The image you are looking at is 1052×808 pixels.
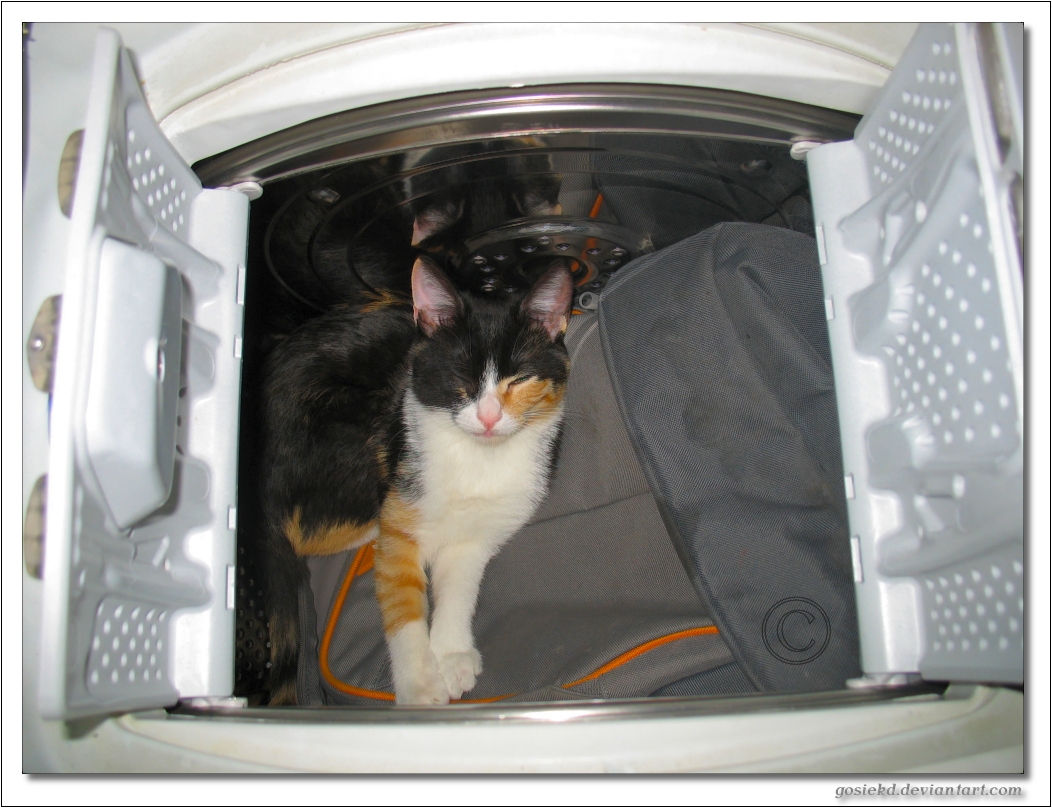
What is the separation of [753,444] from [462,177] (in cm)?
72

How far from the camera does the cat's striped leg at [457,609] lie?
1266 millimetres

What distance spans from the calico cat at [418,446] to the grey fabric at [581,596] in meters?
0.09

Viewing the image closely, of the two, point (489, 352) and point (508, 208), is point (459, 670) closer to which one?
point (489, 352)

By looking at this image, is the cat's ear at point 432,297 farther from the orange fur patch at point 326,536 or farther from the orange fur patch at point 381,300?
the orange fur patch at point 326,536

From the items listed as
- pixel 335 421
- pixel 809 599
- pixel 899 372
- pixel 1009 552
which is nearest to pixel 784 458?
pixel 809 599

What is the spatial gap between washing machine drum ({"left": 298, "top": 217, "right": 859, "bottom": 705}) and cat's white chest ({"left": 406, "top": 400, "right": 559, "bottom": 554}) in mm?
202

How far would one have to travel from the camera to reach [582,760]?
26.0 inches

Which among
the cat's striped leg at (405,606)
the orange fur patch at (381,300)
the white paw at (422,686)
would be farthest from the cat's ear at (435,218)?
the white paw at (422,686)

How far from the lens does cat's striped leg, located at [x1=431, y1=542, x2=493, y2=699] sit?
127cm

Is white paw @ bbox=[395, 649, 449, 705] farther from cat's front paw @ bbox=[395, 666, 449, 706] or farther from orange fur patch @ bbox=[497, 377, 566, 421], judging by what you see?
orange fur patch @ bbox=[497, 377, 566, 421]

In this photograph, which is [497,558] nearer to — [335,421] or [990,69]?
[335,421]

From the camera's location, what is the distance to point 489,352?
1271 millimetres

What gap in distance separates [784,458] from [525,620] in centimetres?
67

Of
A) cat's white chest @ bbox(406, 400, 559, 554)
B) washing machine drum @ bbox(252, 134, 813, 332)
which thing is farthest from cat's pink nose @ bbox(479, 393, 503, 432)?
washing machine drum @ bbox(252, 134, 813, 332)
